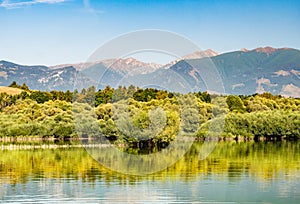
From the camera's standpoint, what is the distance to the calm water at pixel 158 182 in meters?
20.2

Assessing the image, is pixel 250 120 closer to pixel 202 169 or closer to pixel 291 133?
pixel 291 133

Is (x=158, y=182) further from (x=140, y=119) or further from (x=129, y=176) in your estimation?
(x=140, y=119)

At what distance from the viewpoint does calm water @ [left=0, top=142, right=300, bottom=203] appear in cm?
2020

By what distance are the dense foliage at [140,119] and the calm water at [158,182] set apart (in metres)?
14.2

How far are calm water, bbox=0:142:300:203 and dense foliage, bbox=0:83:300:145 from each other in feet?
46.7

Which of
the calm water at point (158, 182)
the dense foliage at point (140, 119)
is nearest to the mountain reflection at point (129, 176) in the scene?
the calm water at point (158, 182)

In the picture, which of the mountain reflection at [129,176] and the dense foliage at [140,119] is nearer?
the mountain reflection at [129,176]

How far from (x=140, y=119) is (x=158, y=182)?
77.6 ft

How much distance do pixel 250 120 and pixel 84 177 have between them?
4253cm

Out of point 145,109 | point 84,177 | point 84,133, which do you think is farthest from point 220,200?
point 84,133

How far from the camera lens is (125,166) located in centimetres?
3184

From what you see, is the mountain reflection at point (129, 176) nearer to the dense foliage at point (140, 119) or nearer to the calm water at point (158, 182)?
the calm water at point (158, 182)

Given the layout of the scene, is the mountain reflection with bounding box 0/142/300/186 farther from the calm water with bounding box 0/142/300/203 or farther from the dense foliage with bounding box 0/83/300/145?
the dense foliage with bounding box 0/83/300/145

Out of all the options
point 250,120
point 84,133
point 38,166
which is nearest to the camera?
point 38,166
